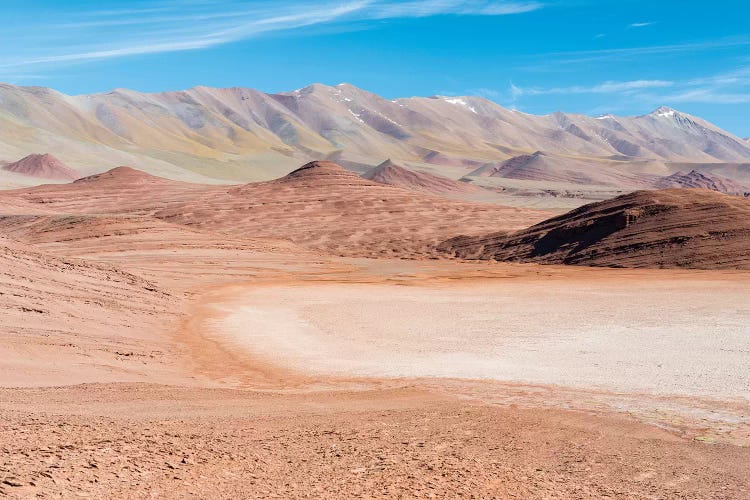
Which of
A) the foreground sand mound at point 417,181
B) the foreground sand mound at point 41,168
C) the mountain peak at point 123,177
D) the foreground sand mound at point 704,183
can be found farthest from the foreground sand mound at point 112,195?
the foreground sand mound at point 704,183

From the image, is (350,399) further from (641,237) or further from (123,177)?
(123,177)

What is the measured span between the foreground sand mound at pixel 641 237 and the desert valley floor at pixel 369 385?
6.13m

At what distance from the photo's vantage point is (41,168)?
129 metres

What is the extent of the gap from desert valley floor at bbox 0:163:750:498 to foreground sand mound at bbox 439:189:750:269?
6133 millimetres

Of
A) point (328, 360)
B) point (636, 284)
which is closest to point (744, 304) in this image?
point (636, 284)

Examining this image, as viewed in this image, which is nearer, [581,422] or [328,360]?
[581,422]

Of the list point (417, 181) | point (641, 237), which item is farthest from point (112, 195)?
point (417, 181)

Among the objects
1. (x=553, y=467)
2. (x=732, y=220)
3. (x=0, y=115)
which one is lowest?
(x=553, y=467)

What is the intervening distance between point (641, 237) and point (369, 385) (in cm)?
3600

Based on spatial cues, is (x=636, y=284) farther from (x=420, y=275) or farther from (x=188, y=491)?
(x=188, y=491)

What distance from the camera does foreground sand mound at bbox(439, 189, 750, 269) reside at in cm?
4175

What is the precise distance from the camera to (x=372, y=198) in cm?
7125

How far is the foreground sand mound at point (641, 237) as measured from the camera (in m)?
41.8

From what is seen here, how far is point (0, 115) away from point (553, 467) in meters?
173
